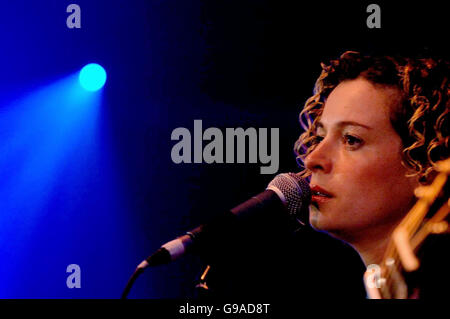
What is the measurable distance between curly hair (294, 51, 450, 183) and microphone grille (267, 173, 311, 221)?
36 cm

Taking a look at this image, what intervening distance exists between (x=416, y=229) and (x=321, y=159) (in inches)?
17.3

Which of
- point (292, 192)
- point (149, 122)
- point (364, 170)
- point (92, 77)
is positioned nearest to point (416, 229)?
point (364, 170)

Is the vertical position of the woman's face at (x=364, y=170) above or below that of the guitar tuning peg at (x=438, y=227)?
above

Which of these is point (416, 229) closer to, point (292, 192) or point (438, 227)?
point (438, 227)

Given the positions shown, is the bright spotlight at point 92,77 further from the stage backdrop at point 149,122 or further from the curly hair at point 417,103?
the curly hair at point 417,103

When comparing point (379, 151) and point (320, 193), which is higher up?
point (379, 151)

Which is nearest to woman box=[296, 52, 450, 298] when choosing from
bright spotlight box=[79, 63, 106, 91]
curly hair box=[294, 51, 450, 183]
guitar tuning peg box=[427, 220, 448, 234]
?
curly hair box=[294, 51, 450, 183]

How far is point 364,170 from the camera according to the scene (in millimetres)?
1893

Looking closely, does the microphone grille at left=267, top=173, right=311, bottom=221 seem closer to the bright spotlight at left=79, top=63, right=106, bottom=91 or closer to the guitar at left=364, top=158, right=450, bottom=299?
the guitar at left=364, top=158, right=450, bottom=299

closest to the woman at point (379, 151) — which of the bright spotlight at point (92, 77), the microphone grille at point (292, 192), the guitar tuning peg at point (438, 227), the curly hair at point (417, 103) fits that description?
the curly hair at point (417, 103)

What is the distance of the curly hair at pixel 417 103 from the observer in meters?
1.87

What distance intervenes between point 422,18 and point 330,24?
37 cm

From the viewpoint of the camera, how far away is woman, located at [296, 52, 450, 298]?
1882 mm

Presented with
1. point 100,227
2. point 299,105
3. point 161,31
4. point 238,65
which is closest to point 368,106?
point 299,105
